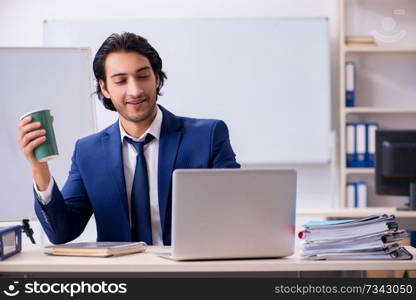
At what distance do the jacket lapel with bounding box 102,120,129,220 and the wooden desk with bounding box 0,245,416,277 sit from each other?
493 mm

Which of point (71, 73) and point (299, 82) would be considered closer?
point (71, 73)

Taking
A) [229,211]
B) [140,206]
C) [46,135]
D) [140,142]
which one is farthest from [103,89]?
[229,211]

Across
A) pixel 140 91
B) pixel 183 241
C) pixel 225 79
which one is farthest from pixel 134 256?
pixel 225 79

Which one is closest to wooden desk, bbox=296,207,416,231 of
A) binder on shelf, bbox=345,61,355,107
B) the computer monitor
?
the computer monitor

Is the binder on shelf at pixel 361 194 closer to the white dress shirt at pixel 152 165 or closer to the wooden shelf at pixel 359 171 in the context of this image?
the wooden shelf at pixel 359 171

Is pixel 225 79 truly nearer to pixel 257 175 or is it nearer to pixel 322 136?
pixel 322 136

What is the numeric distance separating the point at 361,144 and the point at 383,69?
1.88ft

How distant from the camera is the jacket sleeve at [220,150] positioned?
8.07ft

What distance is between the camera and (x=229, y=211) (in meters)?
1.81

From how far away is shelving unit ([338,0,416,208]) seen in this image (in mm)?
5109

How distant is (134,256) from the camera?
77.7 inches

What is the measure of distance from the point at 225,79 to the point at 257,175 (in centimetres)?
325

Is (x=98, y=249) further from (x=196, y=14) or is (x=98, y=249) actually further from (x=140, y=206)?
(x=196, y=14)

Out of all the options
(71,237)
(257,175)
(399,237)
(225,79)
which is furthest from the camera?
(225,79)
